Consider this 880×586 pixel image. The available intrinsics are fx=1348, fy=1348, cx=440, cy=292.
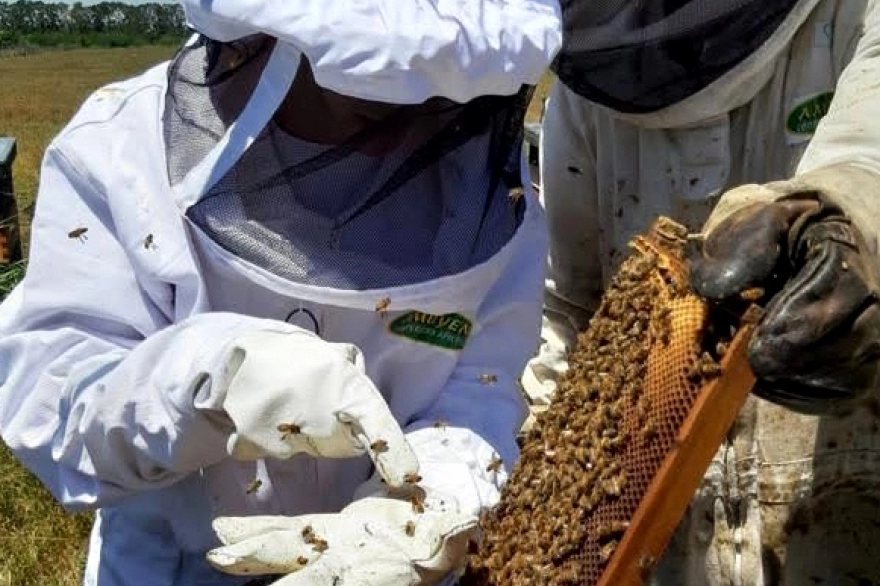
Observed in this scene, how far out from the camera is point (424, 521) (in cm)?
180

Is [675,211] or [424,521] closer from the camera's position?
[424,521]

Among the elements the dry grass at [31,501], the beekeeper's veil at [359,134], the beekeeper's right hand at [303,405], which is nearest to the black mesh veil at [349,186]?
the beekeeper's veil at [359,134]

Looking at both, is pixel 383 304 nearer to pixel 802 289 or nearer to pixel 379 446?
pixel 379 446

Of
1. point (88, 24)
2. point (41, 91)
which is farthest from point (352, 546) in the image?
point (88, 24)

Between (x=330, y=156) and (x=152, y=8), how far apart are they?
78.2 metres

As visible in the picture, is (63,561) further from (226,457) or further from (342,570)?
(342,570)

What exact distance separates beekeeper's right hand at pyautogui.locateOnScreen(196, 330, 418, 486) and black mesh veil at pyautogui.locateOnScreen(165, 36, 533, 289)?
0.27 m

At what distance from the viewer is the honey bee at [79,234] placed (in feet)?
6.45

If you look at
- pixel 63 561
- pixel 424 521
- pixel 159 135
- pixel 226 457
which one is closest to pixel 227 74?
pixel 159 135

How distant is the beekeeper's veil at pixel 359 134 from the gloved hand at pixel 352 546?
15.4 inches

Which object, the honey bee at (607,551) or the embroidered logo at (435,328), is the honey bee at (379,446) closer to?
the honey bee at (607,551)

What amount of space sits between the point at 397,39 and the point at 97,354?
2.07 feet

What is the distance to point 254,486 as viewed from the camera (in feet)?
6.70

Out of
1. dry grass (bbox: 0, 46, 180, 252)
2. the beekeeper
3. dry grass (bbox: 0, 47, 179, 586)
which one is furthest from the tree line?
the beekeeper
